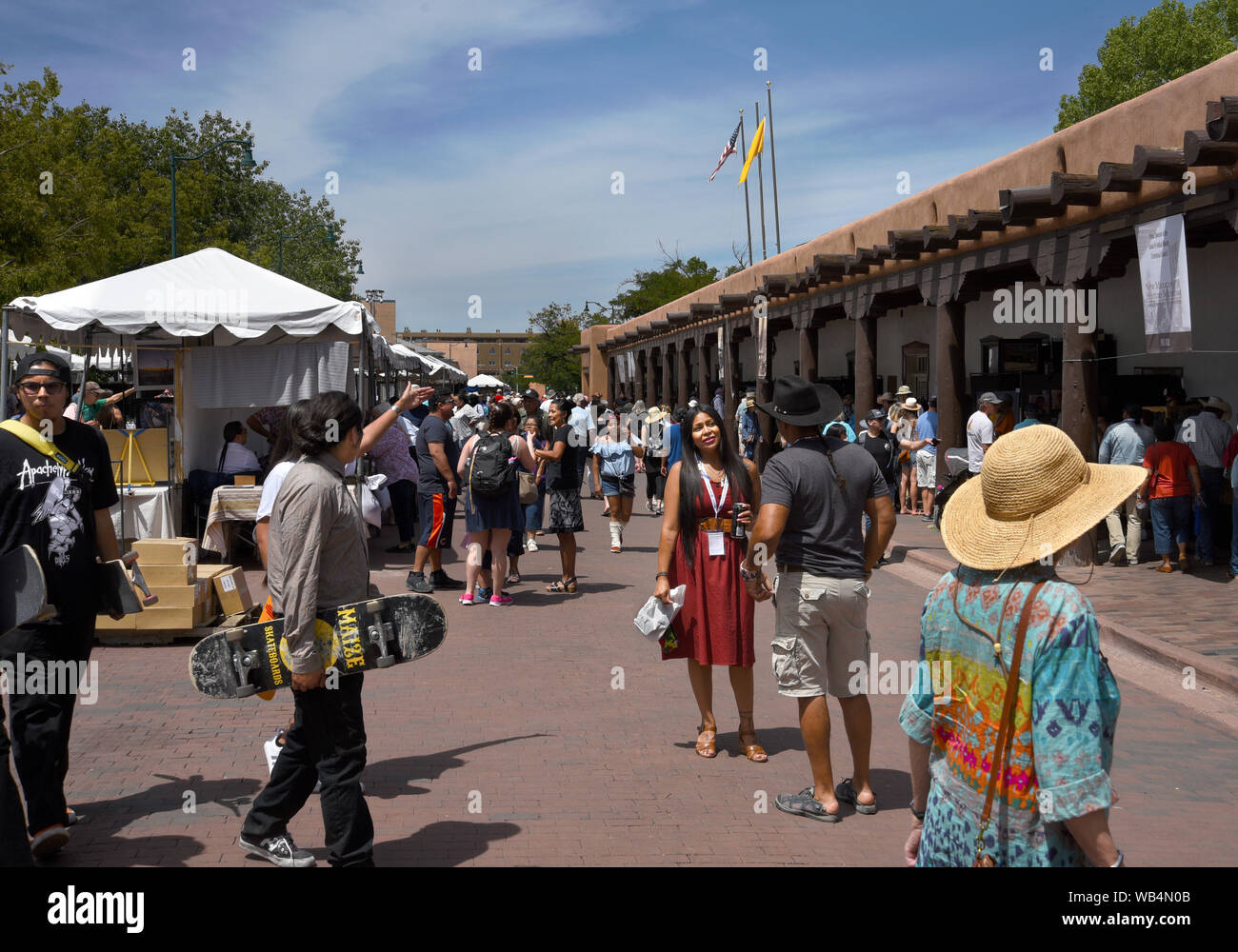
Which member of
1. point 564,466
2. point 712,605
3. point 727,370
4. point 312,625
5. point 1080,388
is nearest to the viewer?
point 312,625

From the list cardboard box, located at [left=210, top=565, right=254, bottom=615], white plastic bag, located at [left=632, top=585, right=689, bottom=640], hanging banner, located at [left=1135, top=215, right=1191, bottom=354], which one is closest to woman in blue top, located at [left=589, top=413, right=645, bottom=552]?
cardboard box, located at [left=210, top=565, right=254, bottom=615]

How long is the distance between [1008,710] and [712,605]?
3.27m

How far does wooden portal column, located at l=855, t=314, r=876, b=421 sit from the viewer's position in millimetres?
20250

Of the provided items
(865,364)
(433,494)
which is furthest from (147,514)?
(865,364)

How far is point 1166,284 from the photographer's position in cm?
1080

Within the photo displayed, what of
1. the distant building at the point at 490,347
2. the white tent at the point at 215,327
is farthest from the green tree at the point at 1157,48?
the distant building at the point at 490,347

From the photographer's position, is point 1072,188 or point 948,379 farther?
point 948,379

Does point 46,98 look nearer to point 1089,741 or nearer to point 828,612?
point 828,612

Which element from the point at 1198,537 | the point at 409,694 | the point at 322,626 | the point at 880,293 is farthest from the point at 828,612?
the point at 880,293

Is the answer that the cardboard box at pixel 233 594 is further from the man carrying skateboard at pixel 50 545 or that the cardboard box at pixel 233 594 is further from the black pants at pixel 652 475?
the black pants at pixel 652 475

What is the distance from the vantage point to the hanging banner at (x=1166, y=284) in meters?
10.6

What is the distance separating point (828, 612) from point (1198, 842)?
1.79 m

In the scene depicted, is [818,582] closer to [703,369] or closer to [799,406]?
[799,406]

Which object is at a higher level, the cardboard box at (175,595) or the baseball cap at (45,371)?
the baseball cap at (45,371)
